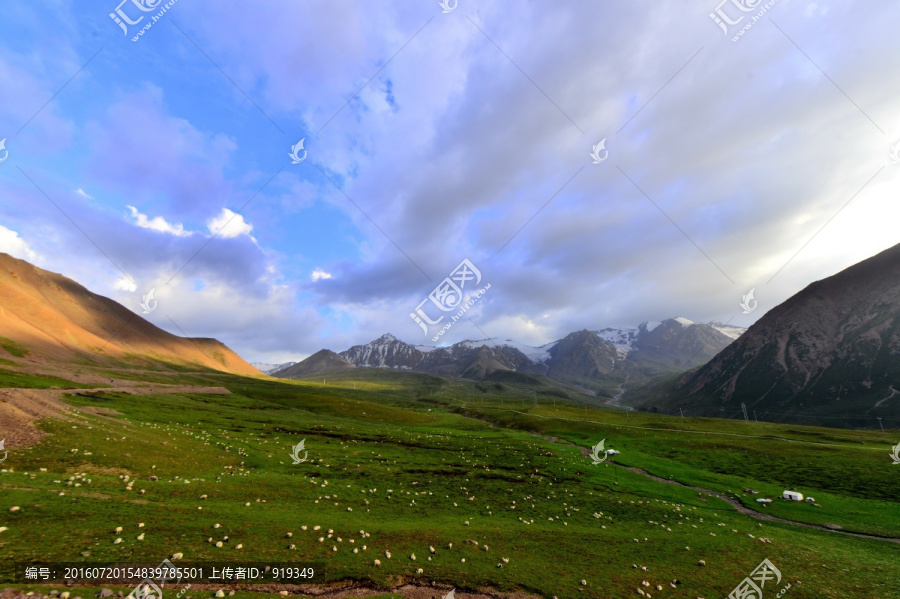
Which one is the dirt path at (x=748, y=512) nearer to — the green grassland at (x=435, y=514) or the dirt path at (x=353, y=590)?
the green grassland at (x=435, y=514)

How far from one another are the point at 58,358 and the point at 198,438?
17590 centimetres

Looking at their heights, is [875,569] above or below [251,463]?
below

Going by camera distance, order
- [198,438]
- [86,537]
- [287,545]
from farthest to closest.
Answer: [198,438]
[287,545]
[86,537]

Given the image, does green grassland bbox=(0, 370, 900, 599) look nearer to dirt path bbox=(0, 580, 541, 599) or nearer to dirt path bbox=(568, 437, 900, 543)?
dirt path bbox=(0, 580, 541, 599)

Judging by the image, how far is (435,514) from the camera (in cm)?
2620

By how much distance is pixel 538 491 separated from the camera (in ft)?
118

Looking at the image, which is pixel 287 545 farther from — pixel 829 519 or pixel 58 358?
pixel 58 358

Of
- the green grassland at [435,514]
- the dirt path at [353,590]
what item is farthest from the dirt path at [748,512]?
the dirt path at [353,590]

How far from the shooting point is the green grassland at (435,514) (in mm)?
16531

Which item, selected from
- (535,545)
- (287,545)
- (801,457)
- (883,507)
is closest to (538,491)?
(535,545)

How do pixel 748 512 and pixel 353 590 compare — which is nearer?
pixel 353 590

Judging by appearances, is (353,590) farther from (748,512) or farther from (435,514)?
(748,512)

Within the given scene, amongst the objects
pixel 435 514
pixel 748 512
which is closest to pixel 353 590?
pixel 435 514

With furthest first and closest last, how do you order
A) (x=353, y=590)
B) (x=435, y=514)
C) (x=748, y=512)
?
(x=748, y=512), (x=435, y=514), (x=353, y=590)
